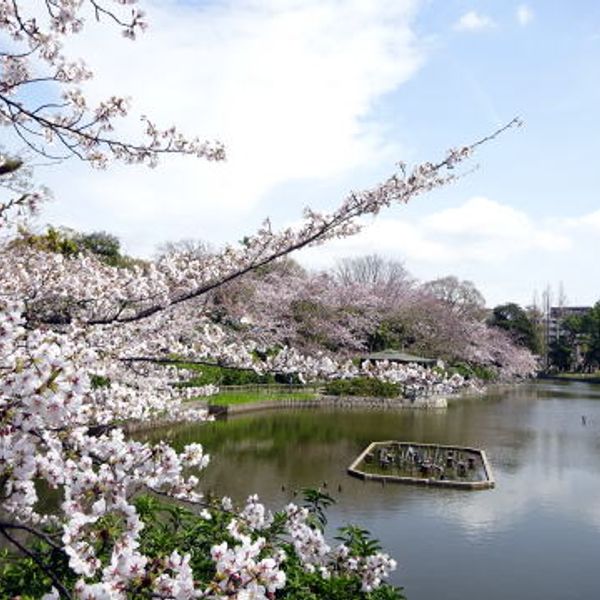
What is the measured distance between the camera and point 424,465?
1338cm

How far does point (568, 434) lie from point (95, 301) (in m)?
17.3

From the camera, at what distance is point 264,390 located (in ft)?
79.5

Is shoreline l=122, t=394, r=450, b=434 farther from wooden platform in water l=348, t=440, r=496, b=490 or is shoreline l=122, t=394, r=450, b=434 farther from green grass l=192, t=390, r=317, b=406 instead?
wooden platform in water l=348, t=440, r=496, b=490

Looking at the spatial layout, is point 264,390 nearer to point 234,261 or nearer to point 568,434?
point 568,434

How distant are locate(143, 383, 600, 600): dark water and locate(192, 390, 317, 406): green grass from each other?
3.89 ft

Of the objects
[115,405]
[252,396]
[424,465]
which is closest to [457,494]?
[424,465]

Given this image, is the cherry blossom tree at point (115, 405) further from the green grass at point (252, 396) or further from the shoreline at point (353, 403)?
the shoreline at point (353, 403)

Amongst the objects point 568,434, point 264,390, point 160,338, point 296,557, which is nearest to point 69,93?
point 160,338

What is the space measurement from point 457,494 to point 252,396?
12038 mm

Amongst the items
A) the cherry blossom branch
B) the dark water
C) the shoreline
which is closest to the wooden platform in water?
the dark water

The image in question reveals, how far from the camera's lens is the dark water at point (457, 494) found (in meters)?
8.05

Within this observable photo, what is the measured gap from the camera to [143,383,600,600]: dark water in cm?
805

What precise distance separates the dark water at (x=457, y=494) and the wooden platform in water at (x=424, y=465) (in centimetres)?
29

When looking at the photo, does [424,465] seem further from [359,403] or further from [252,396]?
[359,403]
